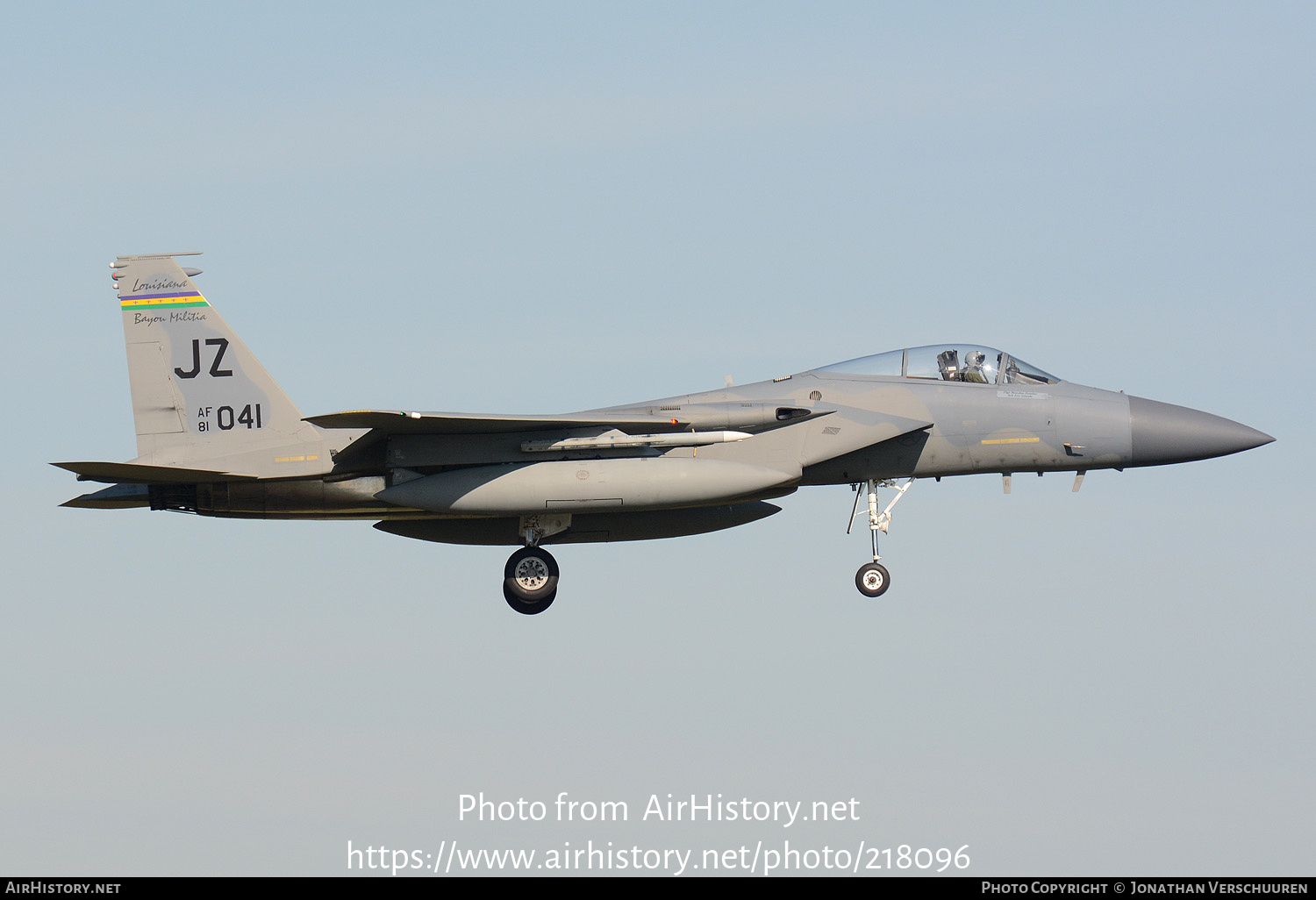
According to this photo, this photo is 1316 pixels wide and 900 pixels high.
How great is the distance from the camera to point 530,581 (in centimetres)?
2036

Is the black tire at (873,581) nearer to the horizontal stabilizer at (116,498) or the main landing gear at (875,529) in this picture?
the main landing gear at (875,529)

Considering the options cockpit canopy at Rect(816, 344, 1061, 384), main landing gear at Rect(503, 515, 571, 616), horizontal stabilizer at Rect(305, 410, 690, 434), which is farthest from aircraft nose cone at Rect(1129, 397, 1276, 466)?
main landing gear at Rect(503, 515, 571, 616)

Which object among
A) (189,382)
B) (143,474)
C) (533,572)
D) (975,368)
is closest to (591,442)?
(533,572)

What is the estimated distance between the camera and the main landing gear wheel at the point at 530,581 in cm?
2031

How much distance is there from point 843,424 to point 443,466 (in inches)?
198

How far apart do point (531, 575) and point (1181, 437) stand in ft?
27.8

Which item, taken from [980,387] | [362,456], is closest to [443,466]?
[362,456]

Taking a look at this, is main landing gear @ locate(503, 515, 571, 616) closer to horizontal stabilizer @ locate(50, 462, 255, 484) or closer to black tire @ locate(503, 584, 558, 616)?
black tire @ locate(503, 584, 558, 616)

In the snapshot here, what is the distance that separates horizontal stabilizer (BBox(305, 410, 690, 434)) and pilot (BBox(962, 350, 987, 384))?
3.71 metres

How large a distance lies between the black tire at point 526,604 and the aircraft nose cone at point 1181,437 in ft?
25.4

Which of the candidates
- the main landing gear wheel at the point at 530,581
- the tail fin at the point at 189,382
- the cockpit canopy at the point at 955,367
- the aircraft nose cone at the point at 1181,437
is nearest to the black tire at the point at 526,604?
the main landing gear wheel at the point at 530,581

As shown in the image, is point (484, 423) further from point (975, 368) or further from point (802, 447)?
point (975, 368)

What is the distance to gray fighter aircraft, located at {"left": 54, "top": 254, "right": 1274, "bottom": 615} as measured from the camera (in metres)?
19.2

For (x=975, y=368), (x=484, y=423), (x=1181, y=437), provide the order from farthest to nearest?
(x=975, y=368) < (x=1181, y=437) < (x=484, y=423)
